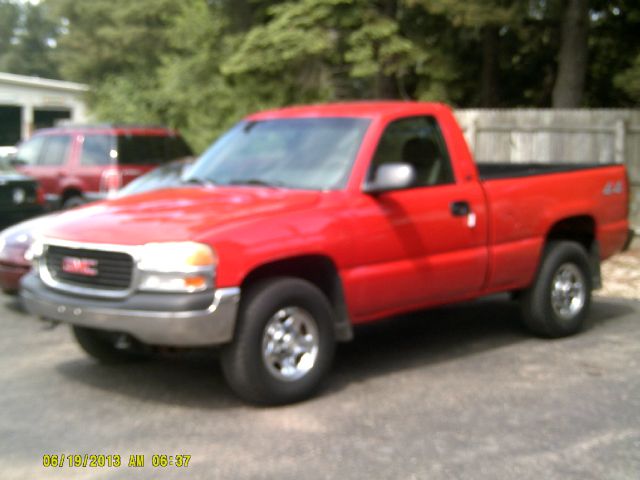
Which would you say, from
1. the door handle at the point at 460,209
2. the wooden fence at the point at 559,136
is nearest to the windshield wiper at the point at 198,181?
the door handle at the point at 460,209

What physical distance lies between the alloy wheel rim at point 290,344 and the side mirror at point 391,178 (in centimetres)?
103

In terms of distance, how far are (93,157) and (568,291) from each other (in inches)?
366

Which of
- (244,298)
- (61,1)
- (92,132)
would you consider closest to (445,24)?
(92,132)

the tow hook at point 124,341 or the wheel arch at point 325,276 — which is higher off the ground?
the wheel arch at point 325,276

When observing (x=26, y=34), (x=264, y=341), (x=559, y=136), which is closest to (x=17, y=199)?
(x=264, y=341)

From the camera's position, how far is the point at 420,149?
694cm

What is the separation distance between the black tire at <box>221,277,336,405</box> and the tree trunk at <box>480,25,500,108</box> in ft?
46.4

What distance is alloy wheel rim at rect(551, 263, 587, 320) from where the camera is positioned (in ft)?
25.0

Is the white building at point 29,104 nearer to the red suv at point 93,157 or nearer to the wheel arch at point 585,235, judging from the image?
the red suv at point 93,157

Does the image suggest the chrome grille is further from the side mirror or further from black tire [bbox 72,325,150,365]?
the side mirror

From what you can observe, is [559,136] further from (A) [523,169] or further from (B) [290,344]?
(B) [290,344]

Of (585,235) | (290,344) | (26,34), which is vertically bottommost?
(290,344)

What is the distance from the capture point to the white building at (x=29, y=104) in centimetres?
3888

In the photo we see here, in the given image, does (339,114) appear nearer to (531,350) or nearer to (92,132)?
(531,350)
